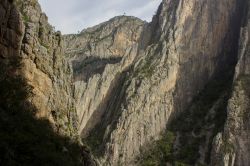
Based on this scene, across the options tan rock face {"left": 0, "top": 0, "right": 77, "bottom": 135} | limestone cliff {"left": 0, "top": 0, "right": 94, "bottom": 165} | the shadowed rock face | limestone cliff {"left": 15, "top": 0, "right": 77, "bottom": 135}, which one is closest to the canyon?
the shadowed rock face

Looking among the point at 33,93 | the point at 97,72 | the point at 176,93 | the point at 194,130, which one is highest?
the point at 97,72

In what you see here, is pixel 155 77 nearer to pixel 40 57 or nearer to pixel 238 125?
pixel 238 125

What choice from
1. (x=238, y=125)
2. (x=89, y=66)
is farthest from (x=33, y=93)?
(x=89, y=66)

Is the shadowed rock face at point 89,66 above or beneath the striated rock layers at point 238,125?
above

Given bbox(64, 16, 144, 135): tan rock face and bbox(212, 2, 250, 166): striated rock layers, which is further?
bbox(64, 16, 144, 135): tan rock face

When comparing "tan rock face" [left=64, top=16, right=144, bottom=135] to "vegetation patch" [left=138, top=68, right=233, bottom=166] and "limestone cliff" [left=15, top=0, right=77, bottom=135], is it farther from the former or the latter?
"limestone cliff" [left=15, top=0, right=77, bottom=135]

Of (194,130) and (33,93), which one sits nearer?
(33,93)

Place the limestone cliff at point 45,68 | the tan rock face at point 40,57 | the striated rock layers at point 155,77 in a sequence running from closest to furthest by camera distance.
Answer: the tan rock face at point 40,57 < the limestone cliff at point 45,68 < the striated rock layers at point 155,77

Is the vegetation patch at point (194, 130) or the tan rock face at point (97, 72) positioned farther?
the tan rock face at point (97, 72)

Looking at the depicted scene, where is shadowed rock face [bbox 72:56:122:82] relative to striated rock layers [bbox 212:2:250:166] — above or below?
above

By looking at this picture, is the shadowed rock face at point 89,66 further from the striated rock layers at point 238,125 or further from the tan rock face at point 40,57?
Answer: the tan rock face at point 40,57

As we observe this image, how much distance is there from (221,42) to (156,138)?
3345 centimetres

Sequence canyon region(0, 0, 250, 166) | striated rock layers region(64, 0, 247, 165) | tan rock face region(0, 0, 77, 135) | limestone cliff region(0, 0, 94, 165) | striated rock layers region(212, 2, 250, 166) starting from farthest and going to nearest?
1. striated rock layers region(64, 0, 247, 165)
2. canyon region(0, 0, 250, 166)
3. striated rock layers region(212, 2, 250, 166)
4. tan rock face region(0, 0, 77, 135)
5. limestone cliff region(0, 0, 94, 165)

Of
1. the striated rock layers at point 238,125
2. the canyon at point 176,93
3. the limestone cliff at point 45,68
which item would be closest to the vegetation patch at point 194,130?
the canyon at point 176,93
